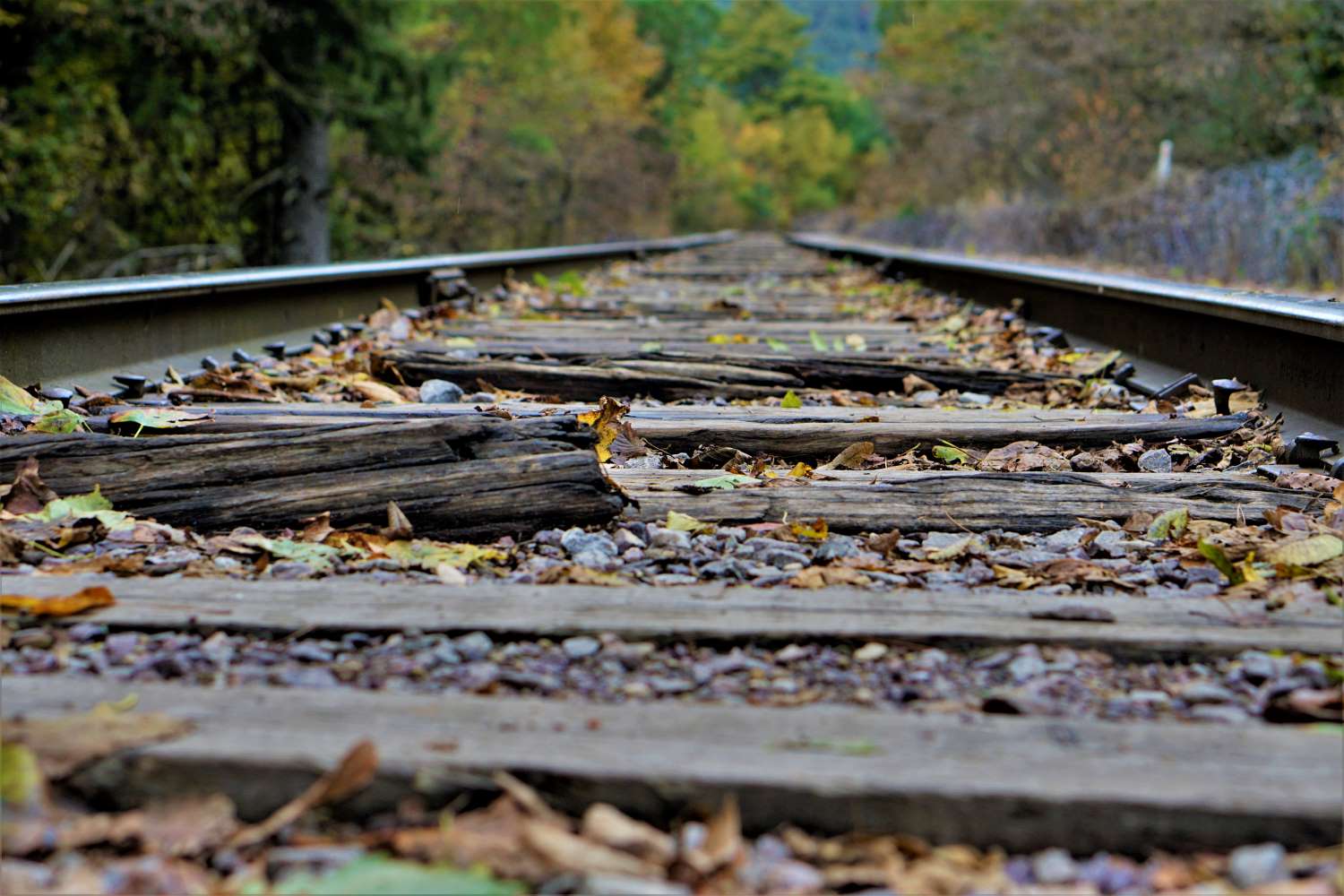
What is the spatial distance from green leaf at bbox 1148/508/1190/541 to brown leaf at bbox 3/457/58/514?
75.7 inches

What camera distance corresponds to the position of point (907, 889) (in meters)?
1.03

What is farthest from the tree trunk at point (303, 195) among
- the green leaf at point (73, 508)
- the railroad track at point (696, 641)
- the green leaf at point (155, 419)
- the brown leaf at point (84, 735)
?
the brown leaf at point (84, 735)

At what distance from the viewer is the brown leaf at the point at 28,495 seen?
2178 mm

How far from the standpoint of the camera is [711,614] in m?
1.65

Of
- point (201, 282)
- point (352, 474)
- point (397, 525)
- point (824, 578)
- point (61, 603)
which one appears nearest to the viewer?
point (61, 603)

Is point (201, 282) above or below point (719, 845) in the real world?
above

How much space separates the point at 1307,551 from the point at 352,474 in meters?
1.60

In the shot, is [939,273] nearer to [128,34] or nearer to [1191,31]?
[128,34]

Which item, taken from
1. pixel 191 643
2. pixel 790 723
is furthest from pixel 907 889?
pixel 191 643

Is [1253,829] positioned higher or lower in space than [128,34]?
lower

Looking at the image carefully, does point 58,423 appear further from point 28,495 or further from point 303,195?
point 303,195

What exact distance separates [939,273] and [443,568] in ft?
24.0

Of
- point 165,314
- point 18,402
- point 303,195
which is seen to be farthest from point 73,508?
point 303,195

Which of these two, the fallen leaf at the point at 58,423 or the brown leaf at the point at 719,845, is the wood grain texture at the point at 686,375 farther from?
the brown leaf at the point at 719,845
